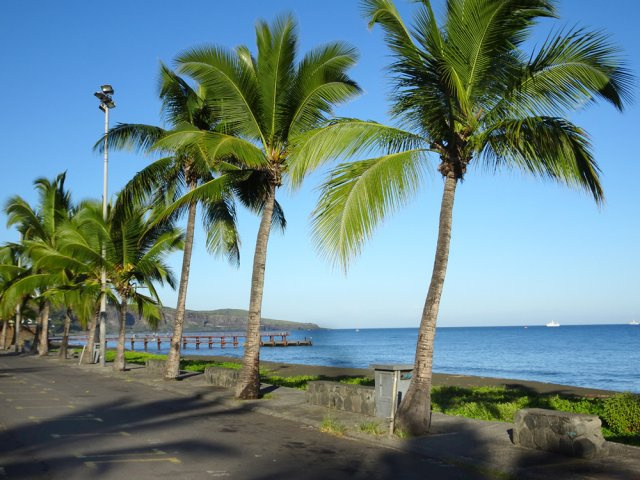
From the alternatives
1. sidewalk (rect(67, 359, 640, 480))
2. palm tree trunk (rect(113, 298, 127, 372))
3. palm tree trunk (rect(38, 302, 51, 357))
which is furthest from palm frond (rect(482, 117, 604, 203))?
palm tree trunk (rect(38, 302, 51, 357))

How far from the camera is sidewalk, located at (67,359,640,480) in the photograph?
8.63m

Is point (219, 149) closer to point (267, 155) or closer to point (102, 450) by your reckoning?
point (267, 155)

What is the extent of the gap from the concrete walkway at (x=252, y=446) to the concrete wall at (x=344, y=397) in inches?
12.3

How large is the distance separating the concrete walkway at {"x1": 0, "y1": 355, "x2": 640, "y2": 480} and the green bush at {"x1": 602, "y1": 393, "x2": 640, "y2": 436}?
7.19 feet

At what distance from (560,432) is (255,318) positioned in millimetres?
9277

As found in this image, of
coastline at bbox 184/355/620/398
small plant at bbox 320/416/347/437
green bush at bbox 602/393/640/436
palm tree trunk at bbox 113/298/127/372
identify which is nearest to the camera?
small plant at bbox 320/416/347/437

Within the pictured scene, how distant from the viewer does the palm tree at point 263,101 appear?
16.7m

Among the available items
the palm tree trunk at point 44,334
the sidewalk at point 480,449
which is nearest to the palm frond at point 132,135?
the sidewalk at point 480,449

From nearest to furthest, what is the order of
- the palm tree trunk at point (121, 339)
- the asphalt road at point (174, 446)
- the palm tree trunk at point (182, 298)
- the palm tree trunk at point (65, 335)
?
the asphalt road at point (174, 446)
the palm tree trunk at point (182, 298)
the palm tree trunk at point (121, 339)
the palm tree trunk at point (65, 335)

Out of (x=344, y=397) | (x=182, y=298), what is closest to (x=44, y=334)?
(x=182, y=298)

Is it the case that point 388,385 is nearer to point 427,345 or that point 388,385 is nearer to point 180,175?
point 427,345

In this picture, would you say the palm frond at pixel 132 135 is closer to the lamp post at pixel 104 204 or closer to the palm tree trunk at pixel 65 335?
the lamp post at pixel 104 204

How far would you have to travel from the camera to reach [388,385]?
1288 cm

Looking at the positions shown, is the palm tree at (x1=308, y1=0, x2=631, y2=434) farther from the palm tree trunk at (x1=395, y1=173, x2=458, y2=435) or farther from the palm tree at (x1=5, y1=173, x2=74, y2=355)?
the palm tree at (x1=5, y1=173, x2=74, y2=355)
